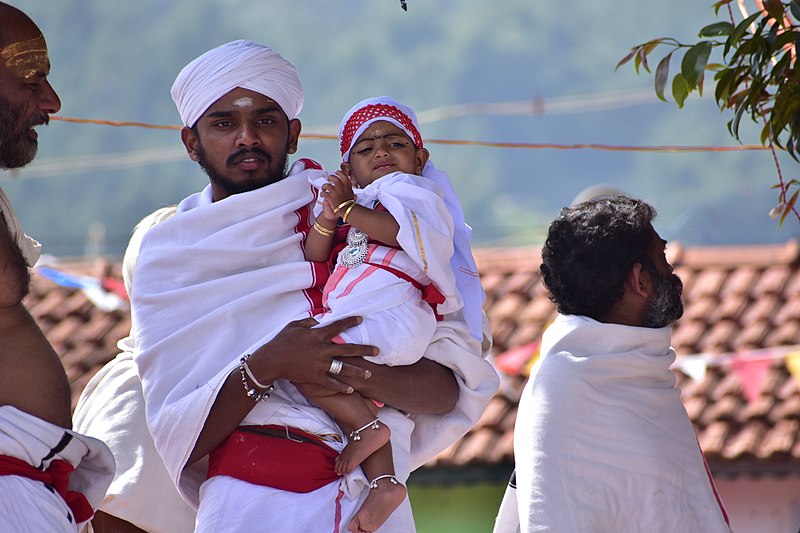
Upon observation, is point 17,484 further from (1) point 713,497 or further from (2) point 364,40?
(2) point 364,40

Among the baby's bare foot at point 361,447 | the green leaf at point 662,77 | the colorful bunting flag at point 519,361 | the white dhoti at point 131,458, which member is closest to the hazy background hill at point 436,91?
the colorful bunting flag at point 519,361

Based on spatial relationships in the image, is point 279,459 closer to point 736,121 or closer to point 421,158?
point 421,158

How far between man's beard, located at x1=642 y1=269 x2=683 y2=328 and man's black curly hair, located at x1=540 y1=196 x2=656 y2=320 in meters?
0.08

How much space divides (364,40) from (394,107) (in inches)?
3243

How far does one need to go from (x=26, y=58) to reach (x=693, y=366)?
263 inches

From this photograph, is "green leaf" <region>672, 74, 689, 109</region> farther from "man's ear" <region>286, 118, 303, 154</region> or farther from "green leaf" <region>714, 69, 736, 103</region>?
"man's ear" <region>286, 118, 303, 154</region>

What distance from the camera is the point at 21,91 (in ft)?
13.3

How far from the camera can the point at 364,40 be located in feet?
280

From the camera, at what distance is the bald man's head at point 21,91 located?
402 cm

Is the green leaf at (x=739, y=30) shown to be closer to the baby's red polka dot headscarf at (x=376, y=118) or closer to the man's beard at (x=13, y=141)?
the baby's red polka dot headscarf at (x=376, y=118)

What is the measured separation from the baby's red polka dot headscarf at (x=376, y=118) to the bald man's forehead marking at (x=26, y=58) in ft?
3.31

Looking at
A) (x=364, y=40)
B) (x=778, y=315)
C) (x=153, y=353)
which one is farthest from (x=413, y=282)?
(x=364, y=40)

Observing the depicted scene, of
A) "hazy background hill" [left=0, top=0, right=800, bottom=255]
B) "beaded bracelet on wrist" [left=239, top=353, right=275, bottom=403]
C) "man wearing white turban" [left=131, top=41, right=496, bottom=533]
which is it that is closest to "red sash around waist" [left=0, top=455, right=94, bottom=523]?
"man wearing white turban" [left=131, top=41, right=496, bottom=533]

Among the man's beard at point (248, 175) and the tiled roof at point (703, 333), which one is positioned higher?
the man's beard at point (248, 175)
